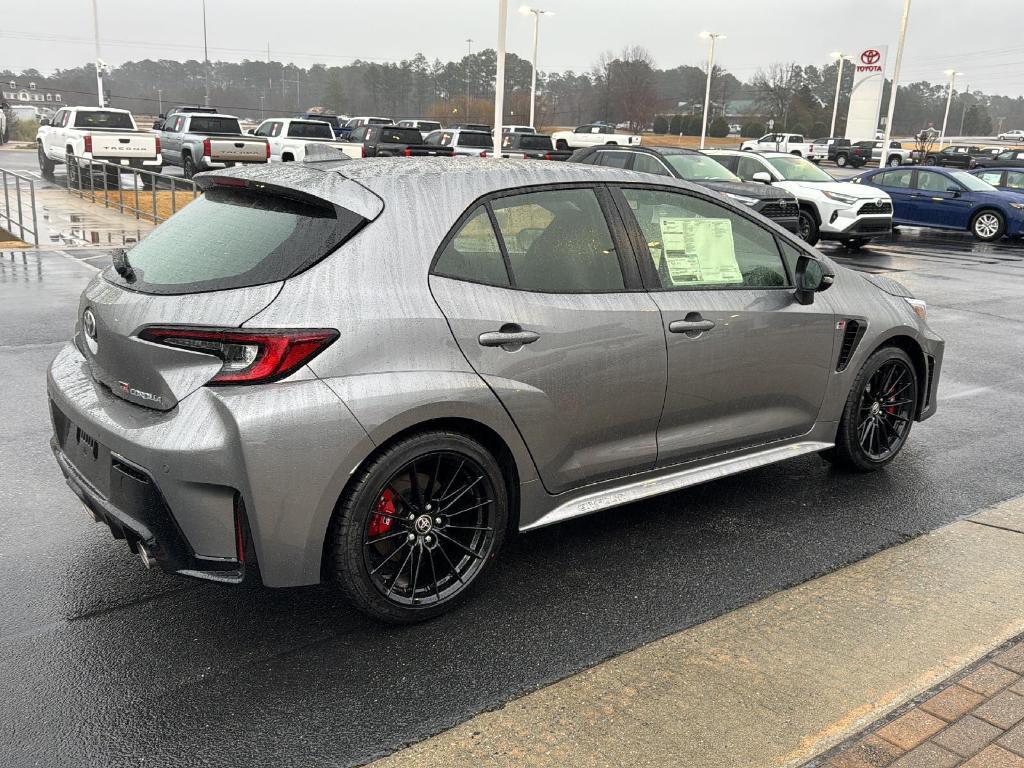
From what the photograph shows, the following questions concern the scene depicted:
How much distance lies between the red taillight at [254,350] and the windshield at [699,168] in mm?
14583

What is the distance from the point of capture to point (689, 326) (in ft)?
13.5

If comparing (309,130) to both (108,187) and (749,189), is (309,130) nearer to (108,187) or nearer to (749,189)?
(108,187)

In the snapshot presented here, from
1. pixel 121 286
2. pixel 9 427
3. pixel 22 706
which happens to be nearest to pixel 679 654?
pixel 22 706

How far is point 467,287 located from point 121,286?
4.28 ft

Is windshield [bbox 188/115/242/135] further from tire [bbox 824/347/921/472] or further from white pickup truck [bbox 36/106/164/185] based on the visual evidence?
tire [bbox 824/347/921/472]

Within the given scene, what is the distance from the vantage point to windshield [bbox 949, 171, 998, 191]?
21.4m

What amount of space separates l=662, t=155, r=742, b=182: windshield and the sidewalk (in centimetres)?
1376

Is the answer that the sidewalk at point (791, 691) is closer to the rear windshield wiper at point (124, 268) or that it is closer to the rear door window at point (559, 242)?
the rear door window at point (559, 242)

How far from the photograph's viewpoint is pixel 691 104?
121438 millimetres

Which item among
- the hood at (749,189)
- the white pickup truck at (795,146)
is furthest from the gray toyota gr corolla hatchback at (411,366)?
the white pickup truck at (795,146)

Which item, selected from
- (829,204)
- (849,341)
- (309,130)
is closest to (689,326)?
(849,341)

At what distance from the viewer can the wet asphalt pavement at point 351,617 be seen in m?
2.94

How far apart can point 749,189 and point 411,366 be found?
14.5m

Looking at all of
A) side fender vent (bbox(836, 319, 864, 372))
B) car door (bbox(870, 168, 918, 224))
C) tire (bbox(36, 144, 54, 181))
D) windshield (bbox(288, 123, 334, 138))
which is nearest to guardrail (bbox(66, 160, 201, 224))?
tire (bbox(36, 144, 54, 181))
